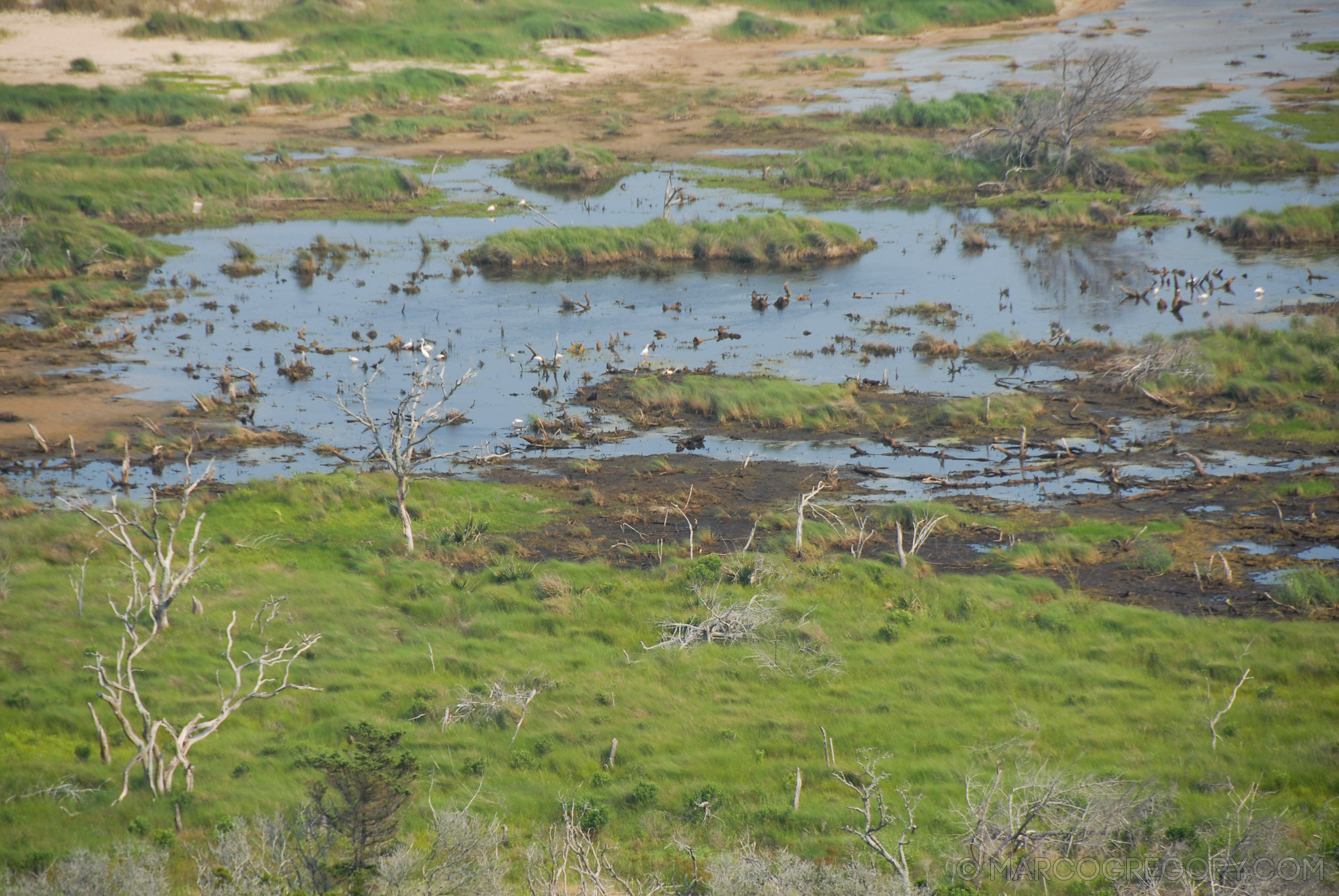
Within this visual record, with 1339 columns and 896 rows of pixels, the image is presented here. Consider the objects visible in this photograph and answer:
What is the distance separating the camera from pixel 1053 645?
20.9m

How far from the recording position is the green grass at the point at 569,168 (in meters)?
67.2

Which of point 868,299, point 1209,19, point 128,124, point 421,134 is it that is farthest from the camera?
point 1209,19

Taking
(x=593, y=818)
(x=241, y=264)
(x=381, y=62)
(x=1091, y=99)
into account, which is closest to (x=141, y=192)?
(x=241, y=264)

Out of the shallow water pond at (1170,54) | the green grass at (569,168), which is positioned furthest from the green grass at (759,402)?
the shallow water pond at (1170,54)

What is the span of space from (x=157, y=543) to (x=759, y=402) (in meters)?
21.2

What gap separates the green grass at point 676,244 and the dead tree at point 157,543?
24982 millimetres

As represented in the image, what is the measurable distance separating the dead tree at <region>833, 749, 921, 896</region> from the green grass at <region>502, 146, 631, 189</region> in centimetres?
5364

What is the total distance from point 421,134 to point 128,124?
18359 millimetres

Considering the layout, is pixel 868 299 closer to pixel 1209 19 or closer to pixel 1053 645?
pixel 1053 645

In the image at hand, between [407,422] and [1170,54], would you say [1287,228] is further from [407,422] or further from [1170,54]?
[1170,54]

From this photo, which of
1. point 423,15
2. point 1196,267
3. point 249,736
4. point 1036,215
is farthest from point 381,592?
point 423,15

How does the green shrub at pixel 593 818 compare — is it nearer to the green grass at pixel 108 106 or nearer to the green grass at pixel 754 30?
the green grass at pixel 108 106

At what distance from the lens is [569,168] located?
67250 millimetres

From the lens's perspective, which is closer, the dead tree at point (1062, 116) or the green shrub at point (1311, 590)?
the green shrub at point (1311, 590)
